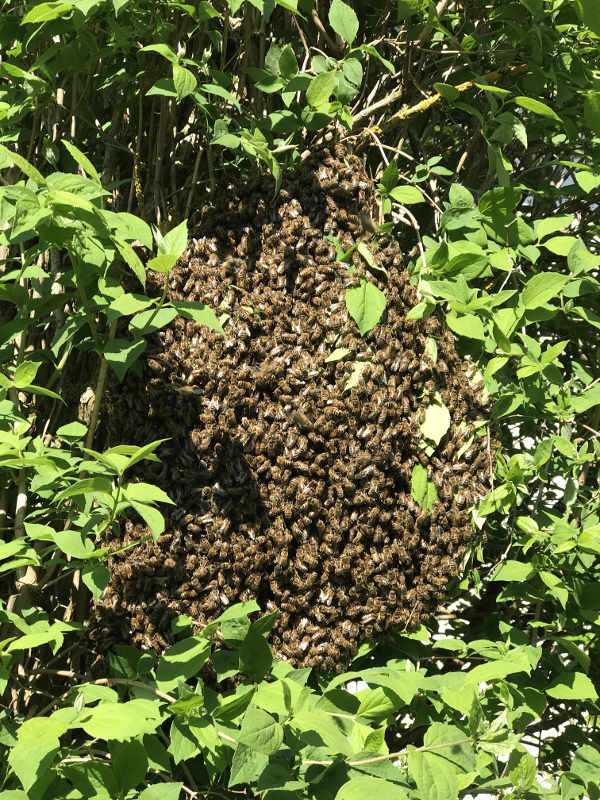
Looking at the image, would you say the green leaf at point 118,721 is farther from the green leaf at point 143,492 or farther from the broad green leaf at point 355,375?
the broad green leaf at point 355,375

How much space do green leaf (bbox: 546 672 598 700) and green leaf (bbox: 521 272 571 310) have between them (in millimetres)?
890

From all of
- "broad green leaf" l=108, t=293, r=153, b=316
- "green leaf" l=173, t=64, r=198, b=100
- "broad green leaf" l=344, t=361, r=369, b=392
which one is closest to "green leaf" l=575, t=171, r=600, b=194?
"broad green leaf" l=344, t=361, r=369, b=392

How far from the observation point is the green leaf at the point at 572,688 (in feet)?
6.31

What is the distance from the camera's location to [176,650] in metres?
1.57

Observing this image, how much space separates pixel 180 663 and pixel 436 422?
0.77 meters

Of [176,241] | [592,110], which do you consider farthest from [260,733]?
[592,110]

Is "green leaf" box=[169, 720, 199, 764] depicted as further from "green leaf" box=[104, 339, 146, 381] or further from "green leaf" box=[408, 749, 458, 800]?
"green leaf" box=[104, 339, 146, 381]

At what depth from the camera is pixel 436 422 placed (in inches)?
73.6

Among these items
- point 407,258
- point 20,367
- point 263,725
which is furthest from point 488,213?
point 263,725

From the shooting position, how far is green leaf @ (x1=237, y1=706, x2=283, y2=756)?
1269 mm

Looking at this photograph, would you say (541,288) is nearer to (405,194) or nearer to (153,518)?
(405,194)

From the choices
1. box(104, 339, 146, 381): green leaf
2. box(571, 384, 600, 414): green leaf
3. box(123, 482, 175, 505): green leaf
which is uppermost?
box(104, 339, 146, 381): green leaf

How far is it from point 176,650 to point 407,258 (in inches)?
44.6

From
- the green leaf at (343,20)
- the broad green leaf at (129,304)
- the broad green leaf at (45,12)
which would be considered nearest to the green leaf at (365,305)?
the broad green leaf at (129,304)
